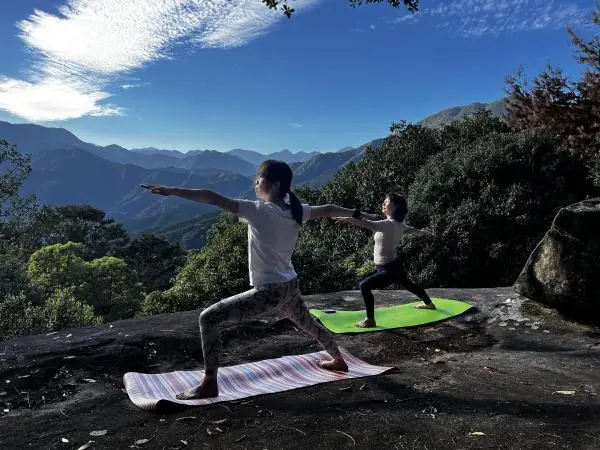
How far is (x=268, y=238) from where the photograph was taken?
4.46 meters

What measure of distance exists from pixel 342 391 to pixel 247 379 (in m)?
1.11

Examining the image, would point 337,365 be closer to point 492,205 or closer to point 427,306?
point 427,306

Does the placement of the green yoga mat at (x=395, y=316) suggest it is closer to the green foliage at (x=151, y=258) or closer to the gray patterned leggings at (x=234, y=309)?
the gray patterned leggings at (x=234, y=309)

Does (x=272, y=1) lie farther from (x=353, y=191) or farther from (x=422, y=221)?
(x=353, y=191)

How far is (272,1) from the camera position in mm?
7043

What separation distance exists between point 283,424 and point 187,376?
5.89ft

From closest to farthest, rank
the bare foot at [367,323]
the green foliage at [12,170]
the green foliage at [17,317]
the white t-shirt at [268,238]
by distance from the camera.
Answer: the white t-shirt at [268,238] → the bare foot at [367,323] → the green foliage at [17,317] → the green foliage at [12,170]

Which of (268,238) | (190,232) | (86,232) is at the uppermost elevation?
(268,238)

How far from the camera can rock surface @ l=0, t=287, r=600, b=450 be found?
3793 mm

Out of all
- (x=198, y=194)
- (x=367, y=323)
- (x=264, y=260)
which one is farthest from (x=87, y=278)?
(x=198, y=194)

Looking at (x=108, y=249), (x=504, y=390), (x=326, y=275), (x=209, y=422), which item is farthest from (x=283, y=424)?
(x=108, y=249)

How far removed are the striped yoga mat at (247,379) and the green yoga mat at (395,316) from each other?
1.66m

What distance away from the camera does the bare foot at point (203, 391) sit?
4.54 m

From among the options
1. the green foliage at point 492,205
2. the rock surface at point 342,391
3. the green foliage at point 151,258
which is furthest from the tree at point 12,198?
the green foliage at point 151,258
